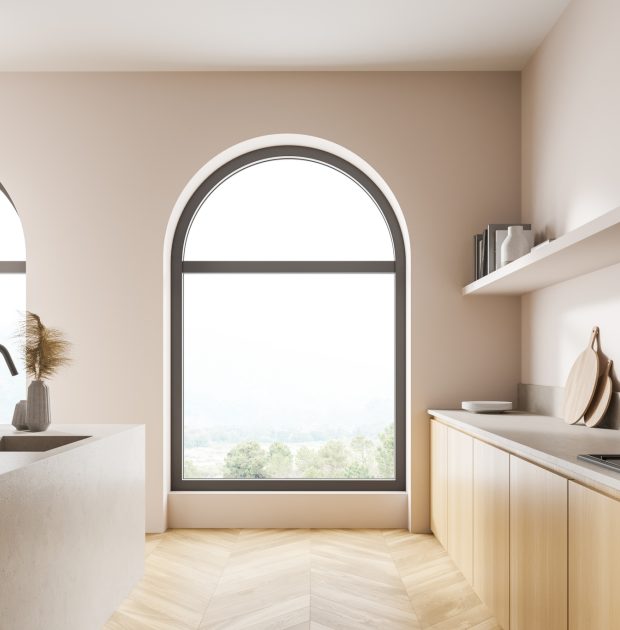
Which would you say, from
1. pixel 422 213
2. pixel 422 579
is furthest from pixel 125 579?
pixel 422 213

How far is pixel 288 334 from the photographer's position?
465cm

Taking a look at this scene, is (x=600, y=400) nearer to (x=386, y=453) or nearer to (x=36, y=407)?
(x=386, y=453)

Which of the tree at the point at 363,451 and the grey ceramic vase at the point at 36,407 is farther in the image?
the tree at the point at 363,451

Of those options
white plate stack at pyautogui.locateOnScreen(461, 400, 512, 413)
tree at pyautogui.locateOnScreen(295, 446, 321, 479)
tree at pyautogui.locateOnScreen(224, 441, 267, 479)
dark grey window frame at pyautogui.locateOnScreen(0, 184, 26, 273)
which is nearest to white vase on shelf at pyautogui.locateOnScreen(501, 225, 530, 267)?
white plate stack at pyautogui.locateOnScreen(461, 400, 512, 413)

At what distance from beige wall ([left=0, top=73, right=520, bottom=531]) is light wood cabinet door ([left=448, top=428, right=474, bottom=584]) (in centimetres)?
78

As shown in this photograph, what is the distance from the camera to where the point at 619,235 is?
2.34 metres

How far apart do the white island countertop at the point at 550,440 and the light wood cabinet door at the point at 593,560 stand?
5 cm

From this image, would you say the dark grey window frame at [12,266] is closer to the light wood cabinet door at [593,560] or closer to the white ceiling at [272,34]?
the white ceiling at [272,34]

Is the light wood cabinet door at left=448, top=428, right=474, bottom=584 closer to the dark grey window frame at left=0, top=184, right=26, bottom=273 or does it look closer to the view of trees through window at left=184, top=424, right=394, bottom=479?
the view of trees through window at left=184, top=424, right=394, bottom=479

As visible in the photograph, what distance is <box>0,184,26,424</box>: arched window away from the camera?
4.56 meters

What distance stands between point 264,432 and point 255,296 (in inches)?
35.3

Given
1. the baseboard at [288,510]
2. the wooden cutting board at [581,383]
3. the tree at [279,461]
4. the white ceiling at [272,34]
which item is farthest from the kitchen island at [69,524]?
the white ceiling at [272,34]

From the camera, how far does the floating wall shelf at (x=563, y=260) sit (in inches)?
91.3

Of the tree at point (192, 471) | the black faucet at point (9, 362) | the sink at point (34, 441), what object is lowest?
the tree at point (192, 471)
